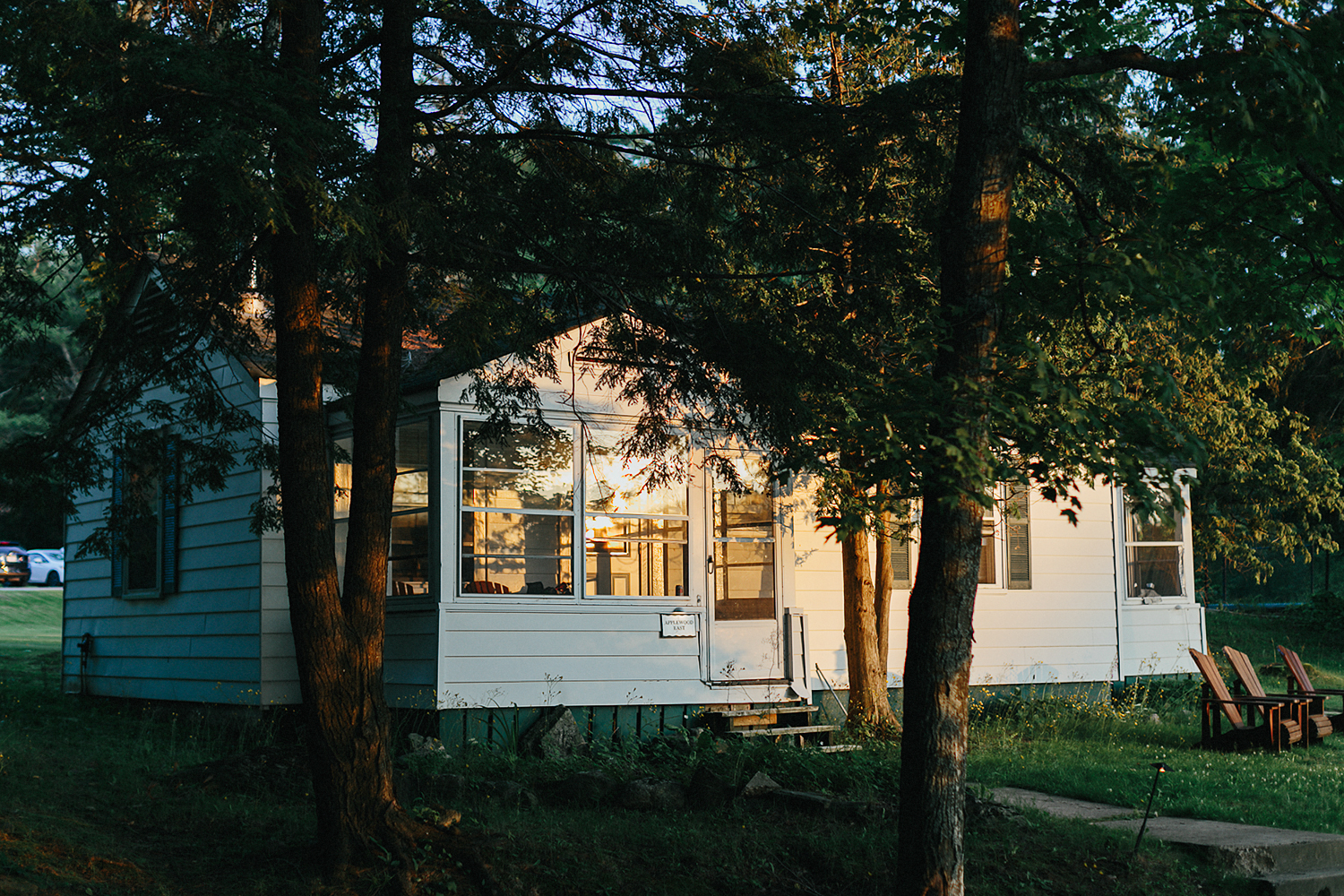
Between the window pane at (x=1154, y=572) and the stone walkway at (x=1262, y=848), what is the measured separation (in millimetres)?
7154

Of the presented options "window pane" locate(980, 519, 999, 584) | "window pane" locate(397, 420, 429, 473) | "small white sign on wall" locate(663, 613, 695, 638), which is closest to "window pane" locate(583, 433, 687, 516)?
"small white sign on wall" locate(663, 613, 695, 638)

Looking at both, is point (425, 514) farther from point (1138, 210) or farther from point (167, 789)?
point (1138, 210)

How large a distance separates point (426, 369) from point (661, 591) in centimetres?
315

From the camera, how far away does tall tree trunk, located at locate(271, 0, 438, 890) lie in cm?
587

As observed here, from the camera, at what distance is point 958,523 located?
17.7 ft

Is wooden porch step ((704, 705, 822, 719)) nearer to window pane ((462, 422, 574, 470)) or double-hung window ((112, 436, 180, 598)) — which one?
window pane ((462, 422, 574, 470))

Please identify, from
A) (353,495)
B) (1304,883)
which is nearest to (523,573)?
(353,495)

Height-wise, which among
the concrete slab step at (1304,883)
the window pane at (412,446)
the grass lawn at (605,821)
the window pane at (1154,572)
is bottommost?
the concrete slab step at (1304,883)

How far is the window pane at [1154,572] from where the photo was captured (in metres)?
14.7

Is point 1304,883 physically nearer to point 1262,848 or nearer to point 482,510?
point 1262,848

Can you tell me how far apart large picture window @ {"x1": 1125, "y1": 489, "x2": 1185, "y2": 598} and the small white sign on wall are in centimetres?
655

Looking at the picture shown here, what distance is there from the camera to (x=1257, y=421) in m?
16.8

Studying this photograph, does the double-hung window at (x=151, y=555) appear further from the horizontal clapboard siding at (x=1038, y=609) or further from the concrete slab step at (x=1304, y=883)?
the concrete slab step at (x=1304, y=883)

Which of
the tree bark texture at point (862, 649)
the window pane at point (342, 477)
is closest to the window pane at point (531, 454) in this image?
the window pane at point (342, 477)
